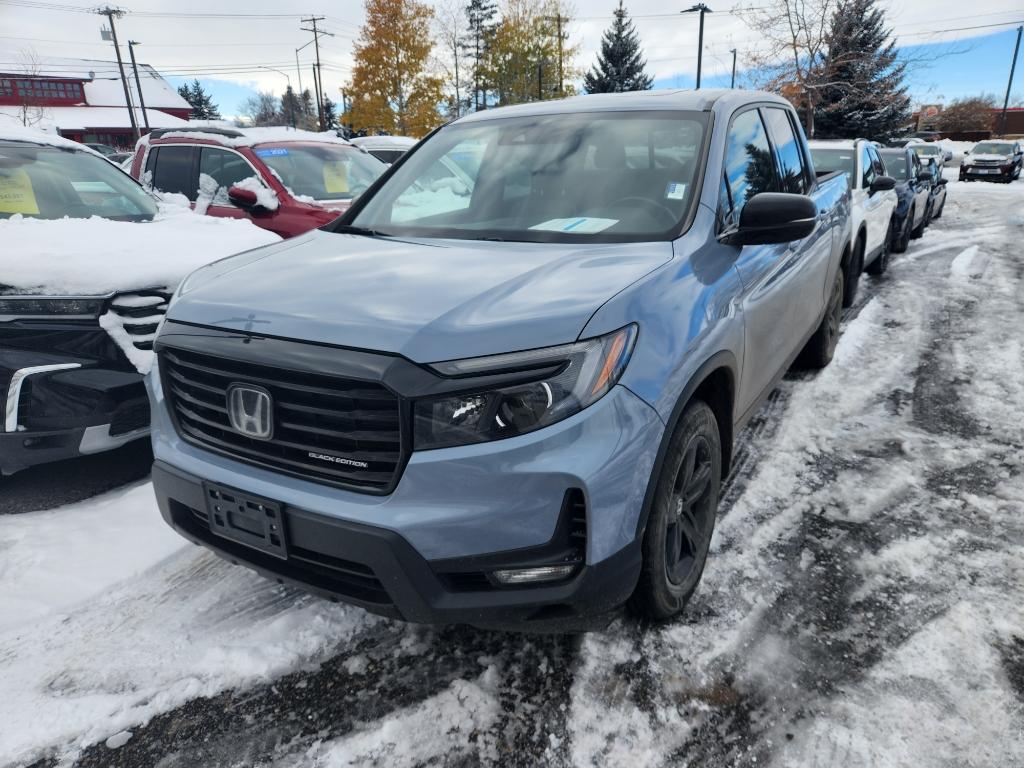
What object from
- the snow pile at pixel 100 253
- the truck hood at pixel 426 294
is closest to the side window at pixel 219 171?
the snow pile at pixel 100 253

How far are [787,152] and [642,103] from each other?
4.33 ft

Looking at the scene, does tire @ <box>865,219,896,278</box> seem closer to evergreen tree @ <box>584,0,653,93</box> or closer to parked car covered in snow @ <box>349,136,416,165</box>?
parked car covered in snow @ <box>349,136,416,165</box>

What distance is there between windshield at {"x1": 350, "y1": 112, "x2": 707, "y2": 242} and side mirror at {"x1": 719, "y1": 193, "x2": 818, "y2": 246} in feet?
0.81

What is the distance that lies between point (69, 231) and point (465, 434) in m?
3.36

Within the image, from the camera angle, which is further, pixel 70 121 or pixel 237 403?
pixel 70 121

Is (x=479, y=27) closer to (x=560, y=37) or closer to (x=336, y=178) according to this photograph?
(x=560, y=37)

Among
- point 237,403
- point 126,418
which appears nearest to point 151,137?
point 126,418

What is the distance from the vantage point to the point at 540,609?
6.46 ft

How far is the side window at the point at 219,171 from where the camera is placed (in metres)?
6.89

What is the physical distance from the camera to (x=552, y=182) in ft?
9.89

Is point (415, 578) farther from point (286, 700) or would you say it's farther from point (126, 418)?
point (126, 418)

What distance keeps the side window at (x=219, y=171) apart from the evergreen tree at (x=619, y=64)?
41084mm

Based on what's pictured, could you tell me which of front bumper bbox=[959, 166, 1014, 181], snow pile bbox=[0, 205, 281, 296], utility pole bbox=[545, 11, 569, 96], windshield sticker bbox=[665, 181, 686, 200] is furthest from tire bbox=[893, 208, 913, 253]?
utility pole bbox=[545, 11, 569, 96]

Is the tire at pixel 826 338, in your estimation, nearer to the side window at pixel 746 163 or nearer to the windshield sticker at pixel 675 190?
the side window at pixel 746 163
